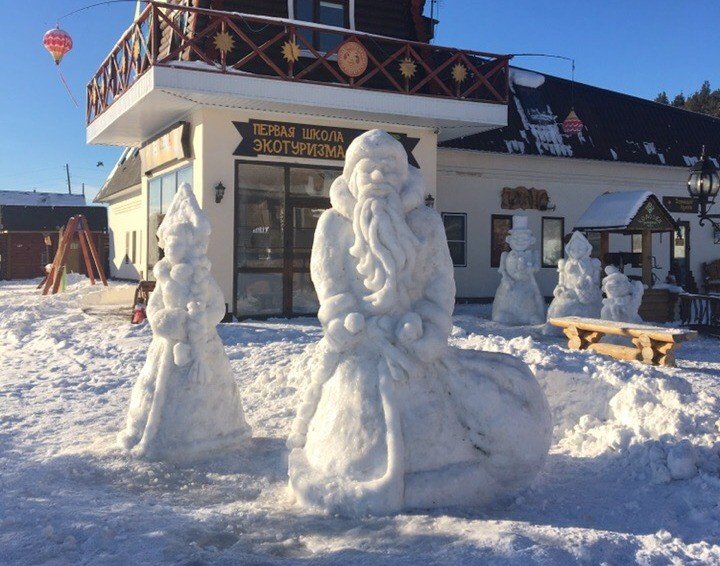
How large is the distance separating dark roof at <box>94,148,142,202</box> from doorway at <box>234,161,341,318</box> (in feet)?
28.1

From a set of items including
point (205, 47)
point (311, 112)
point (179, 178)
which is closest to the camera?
point (205, 47)

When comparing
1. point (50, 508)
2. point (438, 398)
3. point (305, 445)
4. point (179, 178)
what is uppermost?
point (179, 178)

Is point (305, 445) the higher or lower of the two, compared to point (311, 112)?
lower

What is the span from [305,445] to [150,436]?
1581mm

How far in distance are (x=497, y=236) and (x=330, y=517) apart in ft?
49.4

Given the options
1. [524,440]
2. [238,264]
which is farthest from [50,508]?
[238,264]

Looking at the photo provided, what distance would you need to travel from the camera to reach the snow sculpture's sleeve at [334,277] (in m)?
4.35

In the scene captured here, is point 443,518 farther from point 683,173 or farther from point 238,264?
point 683,173

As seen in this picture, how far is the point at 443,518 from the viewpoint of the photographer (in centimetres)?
399

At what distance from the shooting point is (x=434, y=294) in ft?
14.7

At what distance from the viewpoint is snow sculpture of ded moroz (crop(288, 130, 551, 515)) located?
4.16 m

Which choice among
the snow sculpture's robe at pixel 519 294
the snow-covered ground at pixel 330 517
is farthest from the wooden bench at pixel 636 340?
the snow sculpture's robe at pixel 519 294

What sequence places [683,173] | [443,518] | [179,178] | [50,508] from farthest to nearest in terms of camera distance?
[683,173] < [179,178] < [50,508] < [443,518]

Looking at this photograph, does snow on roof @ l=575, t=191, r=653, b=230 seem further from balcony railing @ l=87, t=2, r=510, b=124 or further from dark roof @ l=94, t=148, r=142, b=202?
dark roof @ l=94, t=148, r=142, b=202
